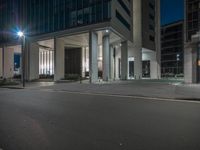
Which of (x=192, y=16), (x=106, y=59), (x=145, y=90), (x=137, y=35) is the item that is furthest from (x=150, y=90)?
(x=192, y=16)

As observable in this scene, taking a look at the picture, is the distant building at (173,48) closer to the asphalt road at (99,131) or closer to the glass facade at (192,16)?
the glass facade at (192,16)

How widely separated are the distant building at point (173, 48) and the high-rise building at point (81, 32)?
4246 centimetres

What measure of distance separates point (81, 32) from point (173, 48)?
76.2m

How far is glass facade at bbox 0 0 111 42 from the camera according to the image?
3681 cm

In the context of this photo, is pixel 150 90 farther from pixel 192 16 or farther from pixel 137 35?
pixel 192 16

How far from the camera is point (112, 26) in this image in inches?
1405

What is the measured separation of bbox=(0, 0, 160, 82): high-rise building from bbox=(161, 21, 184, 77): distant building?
4246 cm

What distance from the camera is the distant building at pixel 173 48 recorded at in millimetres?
99125

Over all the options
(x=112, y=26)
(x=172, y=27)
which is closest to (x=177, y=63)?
(x=172, y=27)

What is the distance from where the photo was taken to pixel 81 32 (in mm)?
38562

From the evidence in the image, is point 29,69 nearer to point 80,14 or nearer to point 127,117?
point 80,14

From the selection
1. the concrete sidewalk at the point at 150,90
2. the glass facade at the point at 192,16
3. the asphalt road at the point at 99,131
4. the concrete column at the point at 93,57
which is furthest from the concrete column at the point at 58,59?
the glass facade at the point at 192,16

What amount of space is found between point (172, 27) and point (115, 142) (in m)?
110

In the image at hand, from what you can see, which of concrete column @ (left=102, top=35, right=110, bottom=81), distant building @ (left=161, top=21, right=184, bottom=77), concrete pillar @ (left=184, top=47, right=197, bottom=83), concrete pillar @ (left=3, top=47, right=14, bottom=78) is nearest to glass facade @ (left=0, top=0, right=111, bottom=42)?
concrete pillar @ (left=3, top=47, right=14, bottom=78)
